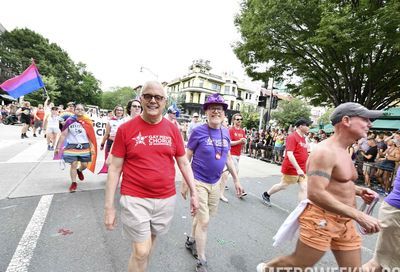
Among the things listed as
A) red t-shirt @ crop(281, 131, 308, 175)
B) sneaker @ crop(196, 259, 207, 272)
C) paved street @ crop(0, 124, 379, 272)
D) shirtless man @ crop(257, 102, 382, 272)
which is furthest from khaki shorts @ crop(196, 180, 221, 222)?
red t-shirt @ crop(281, 131, 308, 175)

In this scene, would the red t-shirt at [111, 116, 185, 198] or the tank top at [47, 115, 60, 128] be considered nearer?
the red t-shirt at [111, 116, 185, 198]

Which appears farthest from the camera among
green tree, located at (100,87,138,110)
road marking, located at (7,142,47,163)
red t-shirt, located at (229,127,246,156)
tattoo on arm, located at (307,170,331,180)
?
green tree, located at (100,87,138,110)

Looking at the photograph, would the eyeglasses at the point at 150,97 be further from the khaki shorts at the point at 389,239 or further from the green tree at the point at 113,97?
the green tree at the point at 113,97

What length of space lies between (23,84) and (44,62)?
4168 cm

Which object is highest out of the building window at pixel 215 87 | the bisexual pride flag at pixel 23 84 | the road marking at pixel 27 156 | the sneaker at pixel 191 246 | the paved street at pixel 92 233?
the building window at pixel 215 87

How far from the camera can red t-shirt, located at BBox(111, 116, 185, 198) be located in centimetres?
222

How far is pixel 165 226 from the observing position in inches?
93.5

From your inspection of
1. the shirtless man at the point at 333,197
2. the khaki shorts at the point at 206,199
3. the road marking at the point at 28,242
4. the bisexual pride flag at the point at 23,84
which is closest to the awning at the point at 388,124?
the khaki shorts at the point at 206,199

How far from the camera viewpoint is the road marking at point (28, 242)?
8.98ft

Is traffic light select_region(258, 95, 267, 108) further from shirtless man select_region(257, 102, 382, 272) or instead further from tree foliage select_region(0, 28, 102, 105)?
tree foliage select_region(0, 28, 102, 105)

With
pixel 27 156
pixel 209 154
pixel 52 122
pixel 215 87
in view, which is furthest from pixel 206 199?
pixel 215 87

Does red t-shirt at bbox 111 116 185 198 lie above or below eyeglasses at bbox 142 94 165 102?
below

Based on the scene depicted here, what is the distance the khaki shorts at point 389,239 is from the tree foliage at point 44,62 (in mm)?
47696

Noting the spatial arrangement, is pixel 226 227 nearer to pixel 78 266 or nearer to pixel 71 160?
pixel 78 266
